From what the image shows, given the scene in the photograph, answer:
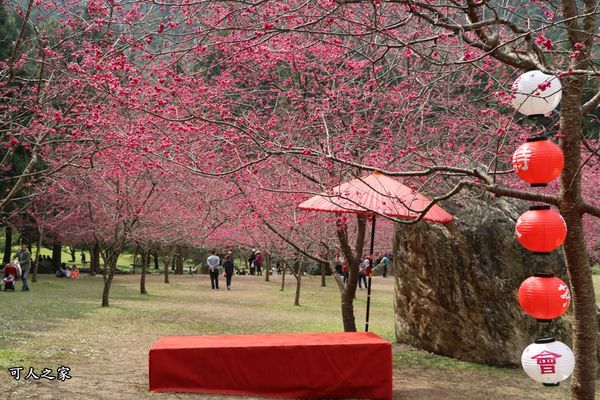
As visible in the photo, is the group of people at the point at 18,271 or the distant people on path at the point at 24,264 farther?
the distant people on path at the point at 24,264

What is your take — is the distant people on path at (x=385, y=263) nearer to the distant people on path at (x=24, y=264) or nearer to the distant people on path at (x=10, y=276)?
the distant people on path at (x=24, y=264)

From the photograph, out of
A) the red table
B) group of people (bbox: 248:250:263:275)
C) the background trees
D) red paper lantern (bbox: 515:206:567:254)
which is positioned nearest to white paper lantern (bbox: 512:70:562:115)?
the background trees

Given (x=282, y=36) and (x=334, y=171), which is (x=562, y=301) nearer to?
(x=334, y=171)

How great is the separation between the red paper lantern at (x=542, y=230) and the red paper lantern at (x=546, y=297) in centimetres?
25

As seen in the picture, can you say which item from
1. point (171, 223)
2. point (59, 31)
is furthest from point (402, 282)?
point (171, 223)

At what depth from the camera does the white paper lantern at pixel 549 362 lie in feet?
15.7

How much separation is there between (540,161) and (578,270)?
1187 millimetres

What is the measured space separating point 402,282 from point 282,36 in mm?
4321

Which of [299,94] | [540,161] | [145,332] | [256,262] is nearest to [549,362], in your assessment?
[540,161]

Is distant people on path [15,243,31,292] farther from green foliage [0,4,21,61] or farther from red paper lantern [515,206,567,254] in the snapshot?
red paper lantern [515,206,567,254]

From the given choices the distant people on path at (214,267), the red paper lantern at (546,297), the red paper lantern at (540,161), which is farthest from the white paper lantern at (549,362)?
the distant people on path at (214,267)

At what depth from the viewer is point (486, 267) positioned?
8969mm

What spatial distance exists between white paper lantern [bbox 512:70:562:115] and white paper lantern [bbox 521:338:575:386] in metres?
1.85

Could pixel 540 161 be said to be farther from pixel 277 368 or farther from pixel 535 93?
pixel 277 368
